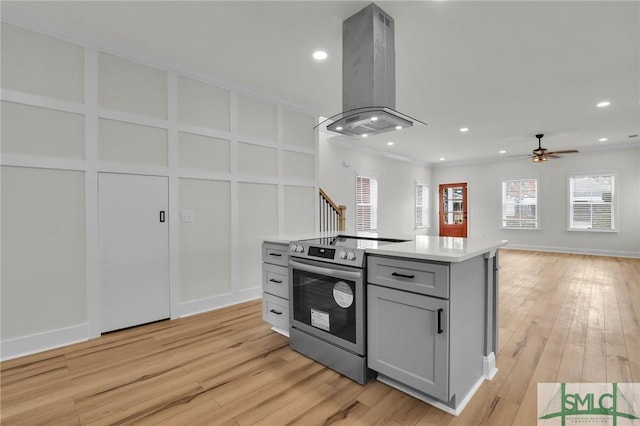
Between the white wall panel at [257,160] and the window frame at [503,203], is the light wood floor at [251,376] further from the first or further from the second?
the window frame at [503,203]

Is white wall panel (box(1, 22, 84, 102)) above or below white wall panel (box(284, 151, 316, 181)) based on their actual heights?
above

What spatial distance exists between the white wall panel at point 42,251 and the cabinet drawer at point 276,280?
1614mm

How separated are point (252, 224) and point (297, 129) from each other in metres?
1.59

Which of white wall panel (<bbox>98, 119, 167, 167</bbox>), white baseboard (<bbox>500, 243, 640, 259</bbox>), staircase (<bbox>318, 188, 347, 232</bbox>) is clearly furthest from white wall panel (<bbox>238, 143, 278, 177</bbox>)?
white baseboard (<bbox>500, 243, 640, 259</bbox>)

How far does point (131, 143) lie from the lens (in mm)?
2980

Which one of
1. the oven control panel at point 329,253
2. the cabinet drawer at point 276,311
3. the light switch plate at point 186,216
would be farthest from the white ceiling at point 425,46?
the cabinet drawer at point 276,311

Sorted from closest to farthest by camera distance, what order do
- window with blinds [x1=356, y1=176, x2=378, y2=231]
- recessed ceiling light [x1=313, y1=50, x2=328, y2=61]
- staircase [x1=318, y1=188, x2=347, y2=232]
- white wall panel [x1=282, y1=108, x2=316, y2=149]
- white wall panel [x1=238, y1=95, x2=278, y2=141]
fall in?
recessed ceiling light [x1=313, y1=50, x2=328, y2=61] < white wall panel [x1=238, y1=95, x2=278, y2=141] < white wall panel [x1=282, y1=108, x2=316, y2=149] < staircase [x1=318, y1=188, x2=347, y2=232] < window with blinds [x1=356, y1=176, x2=378, y2=231]

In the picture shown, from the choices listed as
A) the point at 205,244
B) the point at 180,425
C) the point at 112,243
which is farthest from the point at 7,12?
the point at 180,425

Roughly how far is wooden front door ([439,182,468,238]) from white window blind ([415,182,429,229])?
56 cm

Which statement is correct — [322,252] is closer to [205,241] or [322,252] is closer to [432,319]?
[432,319]

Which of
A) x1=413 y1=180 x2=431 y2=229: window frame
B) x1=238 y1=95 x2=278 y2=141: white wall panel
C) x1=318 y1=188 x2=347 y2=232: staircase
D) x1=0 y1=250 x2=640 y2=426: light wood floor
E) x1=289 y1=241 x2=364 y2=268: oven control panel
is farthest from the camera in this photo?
x1=413 y1=180 x2=431 y2=229: window frame

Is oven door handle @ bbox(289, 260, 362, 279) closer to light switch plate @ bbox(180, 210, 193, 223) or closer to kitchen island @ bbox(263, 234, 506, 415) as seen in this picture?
kitchen island @ bbox(263, 234, 506, 415)

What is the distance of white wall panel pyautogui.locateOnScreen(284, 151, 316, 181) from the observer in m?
4.36

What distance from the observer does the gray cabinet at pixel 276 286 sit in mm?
2679
